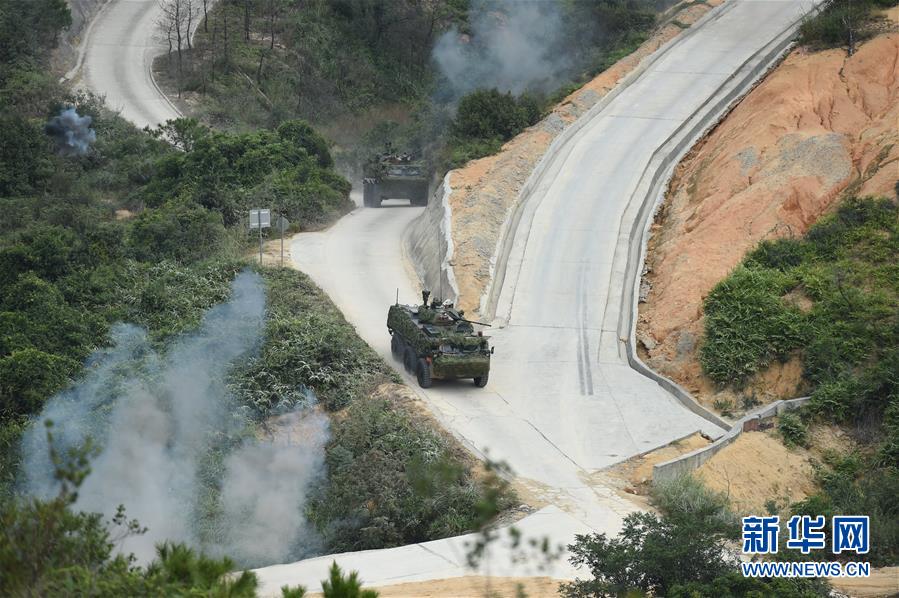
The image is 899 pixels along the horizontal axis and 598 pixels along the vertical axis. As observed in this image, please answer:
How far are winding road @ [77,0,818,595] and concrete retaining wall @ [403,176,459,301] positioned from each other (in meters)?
0.53

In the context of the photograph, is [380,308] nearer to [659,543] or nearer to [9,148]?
[659,543]

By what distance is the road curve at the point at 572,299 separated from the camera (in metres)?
21.3

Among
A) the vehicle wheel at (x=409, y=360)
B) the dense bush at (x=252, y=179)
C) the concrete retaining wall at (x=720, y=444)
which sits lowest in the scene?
the concrete retaining wall at (x=720, y=444)

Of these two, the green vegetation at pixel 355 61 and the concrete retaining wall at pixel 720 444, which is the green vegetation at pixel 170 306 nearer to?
the concrete retaining wall at pixel 720 444

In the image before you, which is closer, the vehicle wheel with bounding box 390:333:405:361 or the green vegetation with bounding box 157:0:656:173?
the vehicle wheel with bounding box 390:333:405:361

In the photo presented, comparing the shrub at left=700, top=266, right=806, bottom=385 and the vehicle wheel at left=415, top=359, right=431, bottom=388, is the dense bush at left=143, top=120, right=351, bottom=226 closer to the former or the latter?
the vehicle wheel at left=415, top=359, right=431, bottom=388

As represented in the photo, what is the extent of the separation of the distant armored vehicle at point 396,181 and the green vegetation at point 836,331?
1791 centimetres

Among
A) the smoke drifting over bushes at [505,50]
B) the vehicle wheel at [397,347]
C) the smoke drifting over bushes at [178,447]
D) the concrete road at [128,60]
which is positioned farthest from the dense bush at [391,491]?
the concrete road at [128,60]

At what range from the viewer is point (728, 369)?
25.7 m

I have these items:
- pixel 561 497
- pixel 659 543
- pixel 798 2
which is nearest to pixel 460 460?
pixel 561 497

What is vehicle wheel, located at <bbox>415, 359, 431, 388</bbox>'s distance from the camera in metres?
25.4

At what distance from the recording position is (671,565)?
15383 millimetres

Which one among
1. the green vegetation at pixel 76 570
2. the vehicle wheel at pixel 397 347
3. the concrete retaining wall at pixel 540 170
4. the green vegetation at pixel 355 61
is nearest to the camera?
the green vegetation at pixel 76 570

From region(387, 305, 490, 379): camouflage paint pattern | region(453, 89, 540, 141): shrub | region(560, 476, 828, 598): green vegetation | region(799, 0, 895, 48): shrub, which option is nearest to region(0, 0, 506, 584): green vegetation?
region(387, 305, 490, 379): camouflage paint pattern
